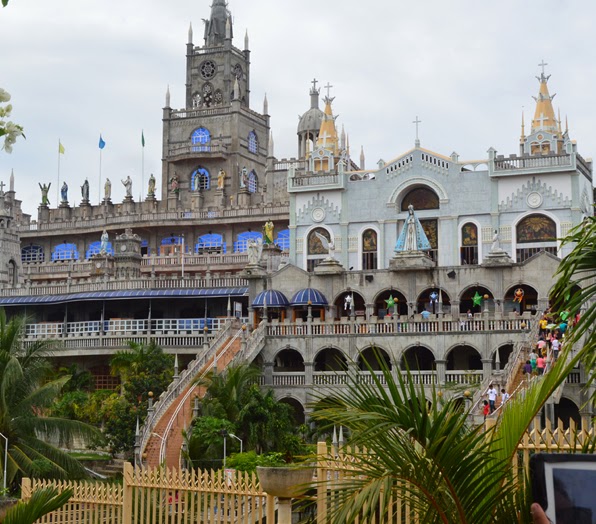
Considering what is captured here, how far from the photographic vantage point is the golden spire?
54294 millimetres

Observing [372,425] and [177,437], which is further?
[177,437]

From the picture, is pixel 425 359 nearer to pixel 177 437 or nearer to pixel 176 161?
pixel 177 437

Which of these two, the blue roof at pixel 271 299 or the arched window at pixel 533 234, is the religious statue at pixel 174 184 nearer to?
the blue roof at pixel 271 299

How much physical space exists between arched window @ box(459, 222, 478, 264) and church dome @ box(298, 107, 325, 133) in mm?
27575

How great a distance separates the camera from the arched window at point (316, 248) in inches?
2264

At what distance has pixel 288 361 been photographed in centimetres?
5175

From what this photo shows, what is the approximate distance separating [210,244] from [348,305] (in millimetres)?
21472

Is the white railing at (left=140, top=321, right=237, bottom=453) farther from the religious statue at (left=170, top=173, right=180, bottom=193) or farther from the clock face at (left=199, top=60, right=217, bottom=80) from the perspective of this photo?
the clock face at (left=199, top=60, right=217, bottom=80)

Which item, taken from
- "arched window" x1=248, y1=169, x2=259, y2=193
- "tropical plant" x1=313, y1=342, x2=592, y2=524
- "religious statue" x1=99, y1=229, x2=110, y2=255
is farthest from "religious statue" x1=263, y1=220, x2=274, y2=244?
"tropical plant" x1=313, y1=342, x2=592, y2=524

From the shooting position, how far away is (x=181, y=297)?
56656 millimetres

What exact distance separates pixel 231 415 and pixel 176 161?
42.2 m

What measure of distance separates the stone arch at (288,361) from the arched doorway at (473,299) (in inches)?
332

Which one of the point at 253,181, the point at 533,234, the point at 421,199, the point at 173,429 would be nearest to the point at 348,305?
the point at 421,199

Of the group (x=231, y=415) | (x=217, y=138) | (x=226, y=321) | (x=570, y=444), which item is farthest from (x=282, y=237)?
(x=570, y=444)
